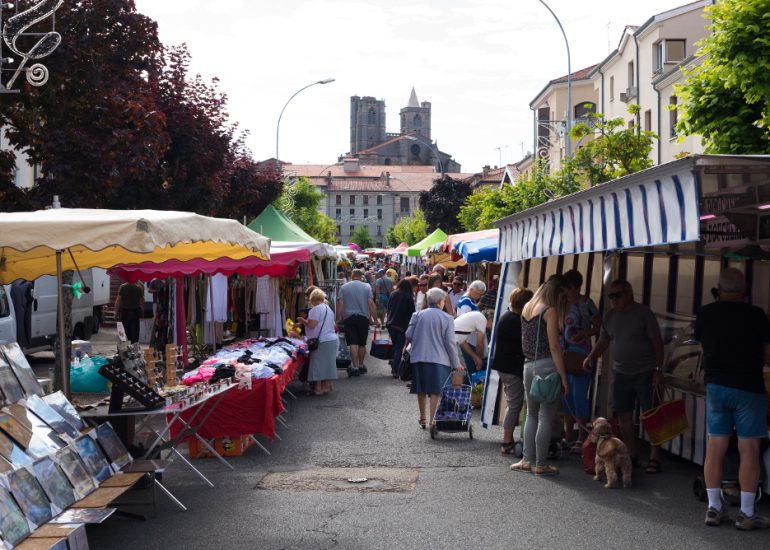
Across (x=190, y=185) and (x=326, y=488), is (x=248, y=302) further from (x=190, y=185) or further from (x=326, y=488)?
(x=326, y=488)

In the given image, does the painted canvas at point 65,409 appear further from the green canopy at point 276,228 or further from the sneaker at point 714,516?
the green canopy at point 276,228

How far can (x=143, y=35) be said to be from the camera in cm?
1591

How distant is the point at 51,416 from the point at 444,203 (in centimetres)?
6167

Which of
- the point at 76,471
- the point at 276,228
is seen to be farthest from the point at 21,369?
the point at 276,228

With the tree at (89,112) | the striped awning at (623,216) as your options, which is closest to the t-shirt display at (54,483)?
the striped awning at (623,216)

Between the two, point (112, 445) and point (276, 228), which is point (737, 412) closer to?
point (112, 445)

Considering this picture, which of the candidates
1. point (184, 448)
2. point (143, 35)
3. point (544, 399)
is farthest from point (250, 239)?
point (143, 35)

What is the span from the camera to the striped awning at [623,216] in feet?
19.2

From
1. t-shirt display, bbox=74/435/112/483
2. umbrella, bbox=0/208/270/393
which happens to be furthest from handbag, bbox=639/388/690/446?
t-shirt display, bbox=74/435/112/483

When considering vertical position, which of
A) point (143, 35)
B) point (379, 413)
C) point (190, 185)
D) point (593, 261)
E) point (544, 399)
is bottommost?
point (379, 413)

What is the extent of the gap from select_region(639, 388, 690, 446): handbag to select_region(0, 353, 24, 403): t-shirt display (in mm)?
5122

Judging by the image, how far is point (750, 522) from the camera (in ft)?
21.7

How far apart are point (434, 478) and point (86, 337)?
15115 millimetres

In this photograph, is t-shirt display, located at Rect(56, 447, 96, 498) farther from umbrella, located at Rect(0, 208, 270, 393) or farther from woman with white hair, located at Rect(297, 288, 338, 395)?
woman with white hair, located at Rect(297, 288, 338, 395)
